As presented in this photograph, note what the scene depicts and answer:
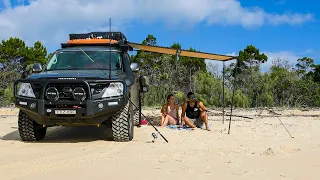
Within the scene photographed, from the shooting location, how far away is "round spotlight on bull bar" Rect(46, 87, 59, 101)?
6.28 m

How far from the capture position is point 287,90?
65.3 ft

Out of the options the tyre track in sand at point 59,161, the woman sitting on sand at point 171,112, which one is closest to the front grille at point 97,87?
the tyre track in sand at point 59,161

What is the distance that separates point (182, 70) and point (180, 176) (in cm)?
1975

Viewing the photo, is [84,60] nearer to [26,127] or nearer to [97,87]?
[97,87]

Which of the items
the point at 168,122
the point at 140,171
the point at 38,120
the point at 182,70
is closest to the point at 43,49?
the point at 182,70

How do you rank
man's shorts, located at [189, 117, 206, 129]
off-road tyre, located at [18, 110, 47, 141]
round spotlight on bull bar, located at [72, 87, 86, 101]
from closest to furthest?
1. round spotlight on bull bar, located at [72, 87, 86, 101]
2. off-road tyre, located at [18, 110, 47, 141]
3. man's shorts, located at [189, 117, 206, 129]

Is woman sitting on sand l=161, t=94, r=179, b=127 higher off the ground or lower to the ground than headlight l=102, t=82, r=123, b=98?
lower

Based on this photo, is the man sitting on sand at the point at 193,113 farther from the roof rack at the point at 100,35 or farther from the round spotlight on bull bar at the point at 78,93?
Result: the round spotlight on bull bar at the point at 78,93

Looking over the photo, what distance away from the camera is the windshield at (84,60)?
7.58 meters

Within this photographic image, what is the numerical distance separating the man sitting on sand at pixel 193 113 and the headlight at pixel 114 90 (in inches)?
128

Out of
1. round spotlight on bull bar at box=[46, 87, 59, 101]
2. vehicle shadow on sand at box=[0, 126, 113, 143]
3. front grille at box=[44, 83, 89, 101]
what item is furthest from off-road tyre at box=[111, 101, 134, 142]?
round spotlight on bull bar at box=[46, 87, 59, 101]

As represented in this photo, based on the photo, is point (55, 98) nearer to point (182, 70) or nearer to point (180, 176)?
point (180, 176)

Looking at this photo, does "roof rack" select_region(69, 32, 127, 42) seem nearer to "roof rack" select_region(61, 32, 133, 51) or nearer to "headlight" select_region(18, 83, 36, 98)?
"roof rack" select_region(61, 32, 133, 51)

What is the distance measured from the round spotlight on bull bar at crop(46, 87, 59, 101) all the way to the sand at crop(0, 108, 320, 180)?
800mm
